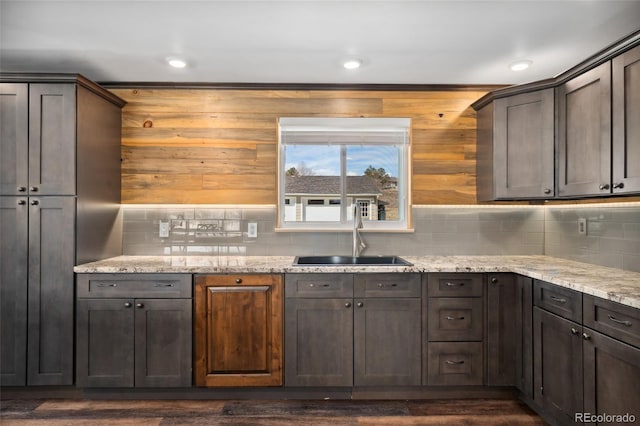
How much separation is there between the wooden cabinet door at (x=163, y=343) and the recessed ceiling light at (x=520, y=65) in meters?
2.87

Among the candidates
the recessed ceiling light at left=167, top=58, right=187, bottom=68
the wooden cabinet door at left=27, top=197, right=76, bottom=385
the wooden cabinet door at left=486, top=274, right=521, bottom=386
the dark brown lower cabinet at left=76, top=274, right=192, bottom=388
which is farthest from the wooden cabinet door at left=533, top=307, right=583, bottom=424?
the wooden cabinet door at left=27, top=197, right=76, bottom=385

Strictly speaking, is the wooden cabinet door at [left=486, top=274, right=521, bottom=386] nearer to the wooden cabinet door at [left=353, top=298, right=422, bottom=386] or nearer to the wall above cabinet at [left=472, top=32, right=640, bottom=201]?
the wooden cabinet door at [left=353, top=298, right=422, bottom=386]

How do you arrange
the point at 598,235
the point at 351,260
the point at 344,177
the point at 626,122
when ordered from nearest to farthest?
the point at 626,122 < the point at 598,235 < the point at 351,260 < the point at 344,177

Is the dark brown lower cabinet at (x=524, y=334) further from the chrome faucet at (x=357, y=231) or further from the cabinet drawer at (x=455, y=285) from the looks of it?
the chrome faucet at (x=357, y=231)

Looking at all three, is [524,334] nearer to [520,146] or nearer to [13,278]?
[520,146]

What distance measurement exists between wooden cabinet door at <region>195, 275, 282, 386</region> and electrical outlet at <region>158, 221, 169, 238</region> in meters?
0.83

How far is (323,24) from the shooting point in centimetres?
208

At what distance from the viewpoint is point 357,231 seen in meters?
2.99

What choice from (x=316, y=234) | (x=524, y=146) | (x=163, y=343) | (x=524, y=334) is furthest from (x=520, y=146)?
(x=163, y=343)

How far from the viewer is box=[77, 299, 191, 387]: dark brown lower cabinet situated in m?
2.40

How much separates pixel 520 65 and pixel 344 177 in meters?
1.58

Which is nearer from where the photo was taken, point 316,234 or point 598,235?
point 598,235

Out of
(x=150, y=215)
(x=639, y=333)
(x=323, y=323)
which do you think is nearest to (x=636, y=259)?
(x=639, y=333)

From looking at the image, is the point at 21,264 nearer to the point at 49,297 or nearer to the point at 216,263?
the point at 49,297
